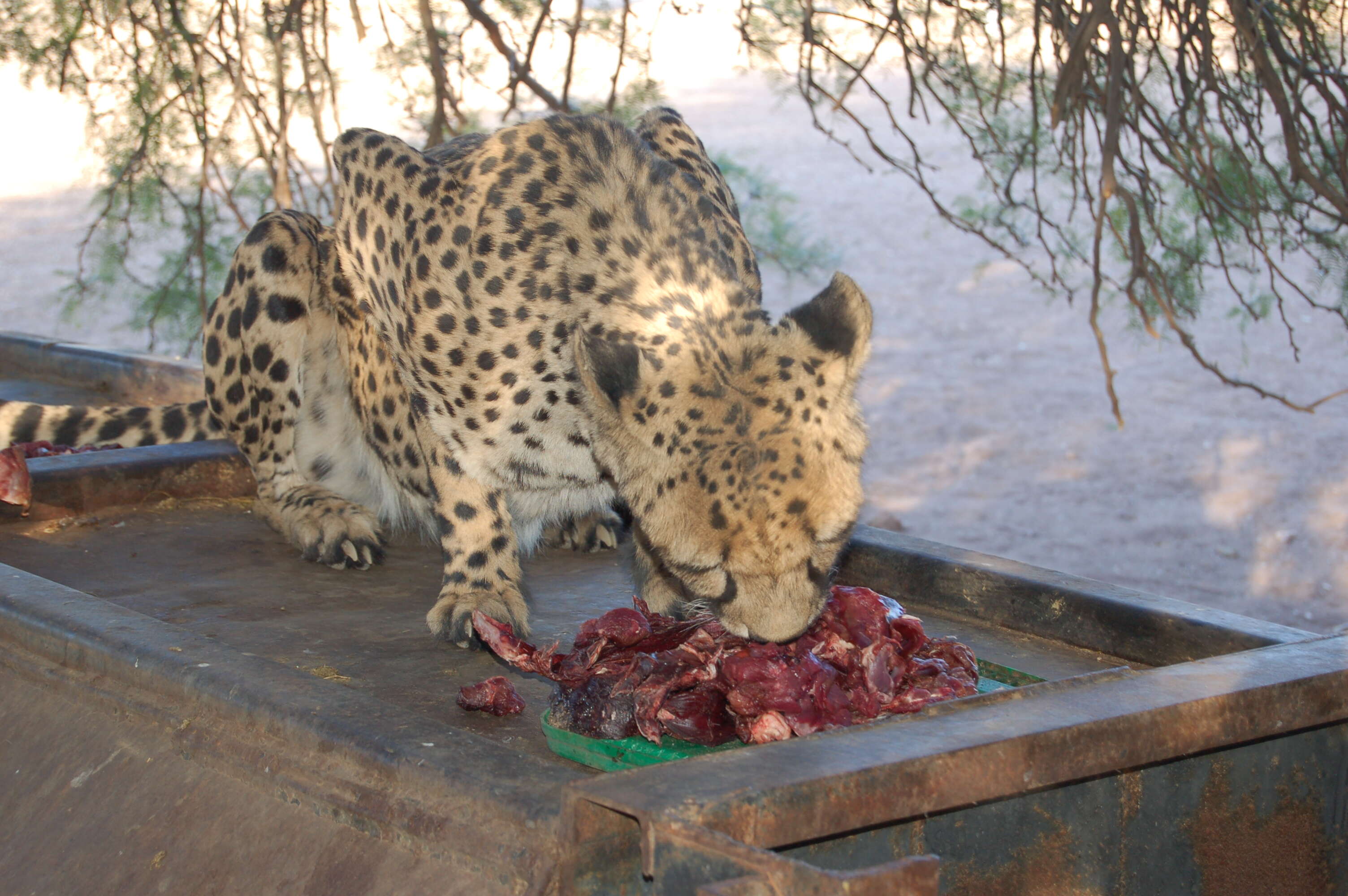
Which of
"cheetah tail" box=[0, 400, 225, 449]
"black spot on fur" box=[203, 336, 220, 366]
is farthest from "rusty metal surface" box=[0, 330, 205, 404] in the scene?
"black spot on fur" box=[203, 336, 220, 366]

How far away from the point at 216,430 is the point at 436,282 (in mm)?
1801

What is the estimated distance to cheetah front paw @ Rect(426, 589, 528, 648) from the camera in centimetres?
307

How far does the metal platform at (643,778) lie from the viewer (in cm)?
162

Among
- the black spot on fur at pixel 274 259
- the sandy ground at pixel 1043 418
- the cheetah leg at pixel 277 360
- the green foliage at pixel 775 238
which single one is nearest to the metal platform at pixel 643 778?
the cheetah leg at pixel 277 360

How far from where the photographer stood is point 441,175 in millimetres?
3260

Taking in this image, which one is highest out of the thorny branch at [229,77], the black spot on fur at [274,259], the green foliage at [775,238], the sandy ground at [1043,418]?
the thorny branch at [229,77]

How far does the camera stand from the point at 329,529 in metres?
3.74

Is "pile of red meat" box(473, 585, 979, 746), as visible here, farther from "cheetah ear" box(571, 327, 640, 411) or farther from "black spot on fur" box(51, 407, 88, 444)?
"black spot on fur" box(51, 407, 88, 444)

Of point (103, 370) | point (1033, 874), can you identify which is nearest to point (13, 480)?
point (103, 370)

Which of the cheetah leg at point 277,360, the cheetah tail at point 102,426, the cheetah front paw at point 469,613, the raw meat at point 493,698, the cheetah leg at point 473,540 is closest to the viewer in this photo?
the raw meat at point 493,698

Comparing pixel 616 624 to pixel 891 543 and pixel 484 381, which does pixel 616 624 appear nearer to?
pixel 484 381

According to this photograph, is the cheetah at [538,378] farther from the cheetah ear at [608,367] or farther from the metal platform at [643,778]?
the metal platform at [643,778]

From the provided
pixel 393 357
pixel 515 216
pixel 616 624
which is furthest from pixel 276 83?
pixel 616 624

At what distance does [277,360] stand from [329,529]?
0.58 m
